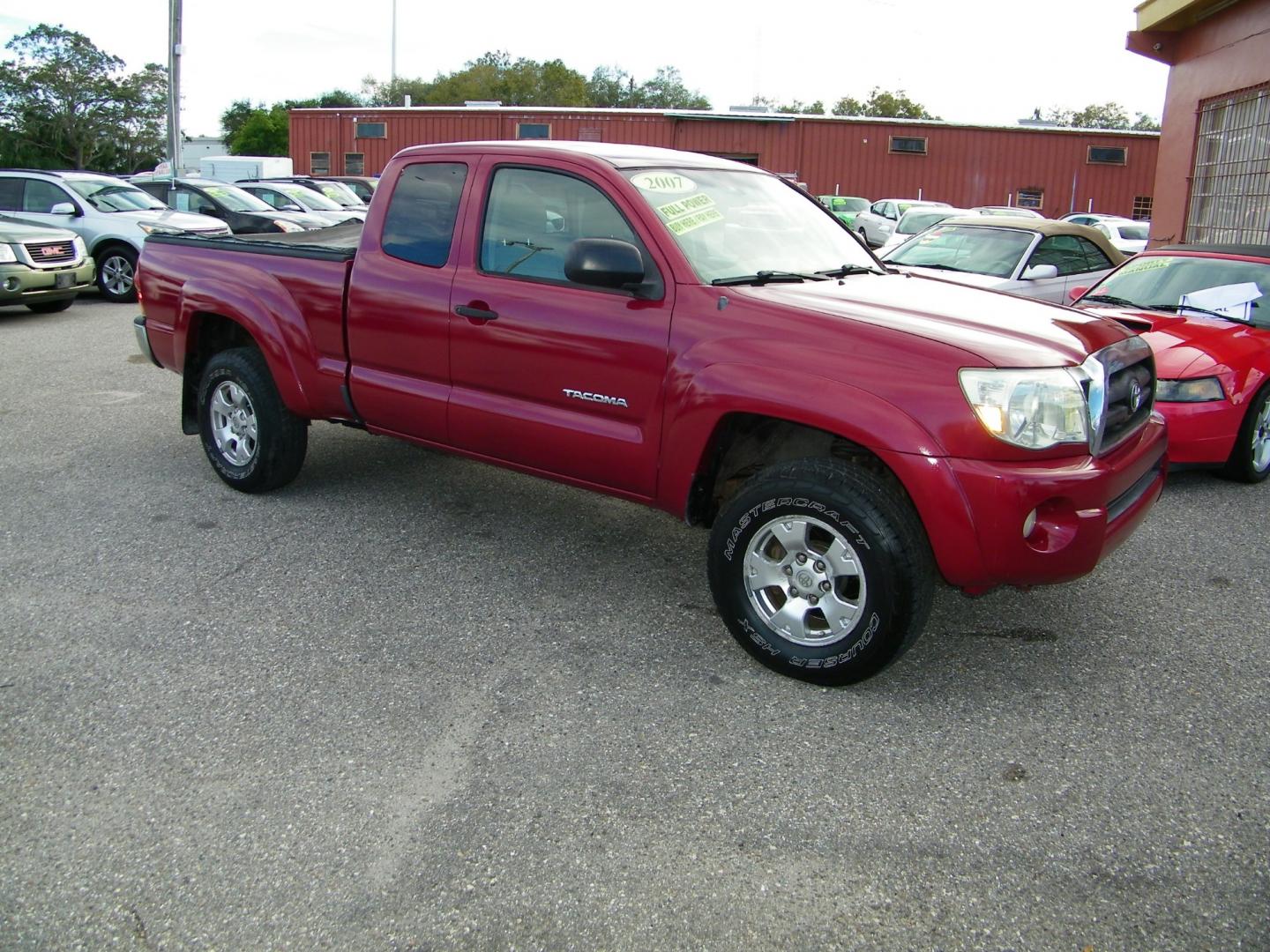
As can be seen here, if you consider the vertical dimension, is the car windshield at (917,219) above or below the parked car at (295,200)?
above

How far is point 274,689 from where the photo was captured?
143 inches

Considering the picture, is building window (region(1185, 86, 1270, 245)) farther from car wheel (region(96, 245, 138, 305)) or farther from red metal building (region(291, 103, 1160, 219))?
red metal building (region(291, 103, 1160, 219))

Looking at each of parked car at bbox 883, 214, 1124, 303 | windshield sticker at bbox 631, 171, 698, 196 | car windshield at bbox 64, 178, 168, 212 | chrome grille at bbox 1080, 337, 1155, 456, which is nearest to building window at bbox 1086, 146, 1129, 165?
parked car at bbox 883, 214, 1124, 303

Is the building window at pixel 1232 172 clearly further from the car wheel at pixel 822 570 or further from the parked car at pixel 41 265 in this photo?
the parked car at pixel 41 265

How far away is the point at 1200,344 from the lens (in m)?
6.14

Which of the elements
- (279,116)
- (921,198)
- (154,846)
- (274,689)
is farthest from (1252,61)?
(279,116)

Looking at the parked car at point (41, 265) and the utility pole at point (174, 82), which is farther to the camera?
the utility pole at point (174, 82)

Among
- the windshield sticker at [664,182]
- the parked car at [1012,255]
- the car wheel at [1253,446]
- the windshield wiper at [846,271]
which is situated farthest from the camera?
the parked car at [1012,255]

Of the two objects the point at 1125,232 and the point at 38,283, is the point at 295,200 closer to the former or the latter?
the point at 38,283

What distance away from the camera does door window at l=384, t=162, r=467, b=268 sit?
470 cm

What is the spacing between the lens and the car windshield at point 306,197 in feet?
62.1

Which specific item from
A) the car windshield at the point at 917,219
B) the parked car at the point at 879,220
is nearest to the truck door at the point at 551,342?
the car windshield at the point at 917,219

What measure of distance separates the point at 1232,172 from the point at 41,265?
1350cm

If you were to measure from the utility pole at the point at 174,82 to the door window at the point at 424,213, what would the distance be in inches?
779
